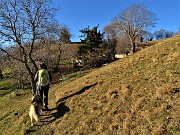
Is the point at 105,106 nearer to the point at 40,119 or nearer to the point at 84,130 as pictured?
the point at 84,130

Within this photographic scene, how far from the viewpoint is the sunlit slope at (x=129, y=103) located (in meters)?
9.05

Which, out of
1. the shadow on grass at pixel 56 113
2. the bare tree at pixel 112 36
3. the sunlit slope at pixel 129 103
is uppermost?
the bare tree at pixel 112 36

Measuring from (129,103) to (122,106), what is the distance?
32cm

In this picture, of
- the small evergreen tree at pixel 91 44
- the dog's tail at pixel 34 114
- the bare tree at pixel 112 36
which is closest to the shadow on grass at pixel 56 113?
the dog's tail at pixel 34 114

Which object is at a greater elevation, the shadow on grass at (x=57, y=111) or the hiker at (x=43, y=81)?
the hiker at (x=43, y=81)

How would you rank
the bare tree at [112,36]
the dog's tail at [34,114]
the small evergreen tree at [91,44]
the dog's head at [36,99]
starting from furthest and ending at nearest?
1. the bare tree at [112,36]
2. the small evergreen tree at [91,44]
3. the dog's head at [36,99]
4. the dog's tail at [34,114]

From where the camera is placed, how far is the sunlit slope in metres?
9.05

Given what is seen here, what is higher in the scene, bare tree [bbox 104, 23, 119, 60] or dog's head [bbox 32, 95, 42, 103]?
bare tree [bbox 104, 23, 119, 60]

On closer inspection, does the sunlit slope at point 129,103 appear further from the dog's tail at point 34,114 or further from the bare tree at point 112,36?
the bare tree at point 112,36

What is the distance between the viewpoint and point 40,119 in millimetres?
12523

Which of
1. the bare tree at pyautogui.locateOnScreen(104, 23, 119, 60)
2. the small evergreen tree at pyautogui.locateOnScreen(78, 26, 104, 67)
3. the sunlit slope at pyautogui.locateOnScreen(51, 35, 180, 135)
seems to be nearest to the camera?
the sunlit slope at pyautogui.locateOnScreen(51, 35, 180, 135)

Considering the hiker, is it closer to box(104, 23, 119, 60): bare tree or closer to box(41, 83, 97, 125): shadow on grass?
box(41, 83, 97, 125): shadow on grass

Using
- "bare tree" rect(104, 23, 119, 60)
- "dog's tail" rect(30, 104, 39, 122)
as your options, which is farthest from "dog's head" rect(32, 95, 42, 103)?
"bare tree" rect(104, 23, 119, 60)

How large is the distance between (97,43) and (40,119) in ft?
127
